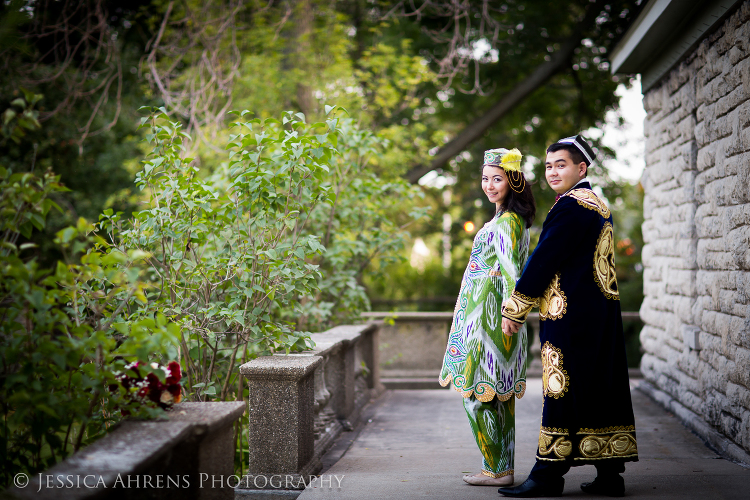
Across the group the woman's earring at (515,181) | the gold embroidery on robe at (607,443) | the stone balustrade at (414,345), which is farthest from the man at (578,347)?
the stone balustrade at (414,345)

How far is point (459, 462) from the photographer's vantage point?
396 centimetres

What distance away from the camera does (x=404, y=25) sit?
10.7 m

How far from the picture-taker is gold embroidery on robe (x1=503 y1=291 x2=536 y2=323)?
3.09 m

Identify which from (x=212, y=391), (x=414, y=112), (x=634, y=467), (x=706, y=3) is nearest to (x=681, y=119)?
(x=706, y=3)

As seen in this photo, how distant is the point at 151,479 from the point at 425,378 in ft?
20.2

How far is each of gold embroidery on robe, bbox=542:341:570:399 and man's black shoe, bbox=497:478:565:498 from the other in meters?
0.45

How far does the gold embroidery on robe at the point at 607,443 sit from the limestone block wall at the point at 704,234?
116cm

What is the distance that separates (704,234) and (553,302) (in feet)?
7.12

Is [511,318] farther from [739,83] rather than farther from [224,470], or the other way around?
[739,83]

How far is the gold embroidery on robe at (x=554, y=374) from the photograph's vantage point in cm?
303

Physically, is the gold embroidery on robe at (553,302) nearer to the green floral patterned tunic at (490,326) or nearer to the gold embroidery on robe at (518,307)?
the gold embroidery on robe at (518,307)

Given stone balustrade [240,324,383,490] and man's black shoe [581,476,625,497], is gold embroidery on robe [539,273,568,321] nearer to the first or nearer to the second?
man's black shoe [581,476,625,497]

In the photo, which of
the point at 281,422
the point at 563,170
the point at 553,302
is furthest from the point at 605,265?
the point at 281,422

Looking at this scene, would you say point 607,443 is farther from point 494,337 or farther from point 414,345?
point 414,345
